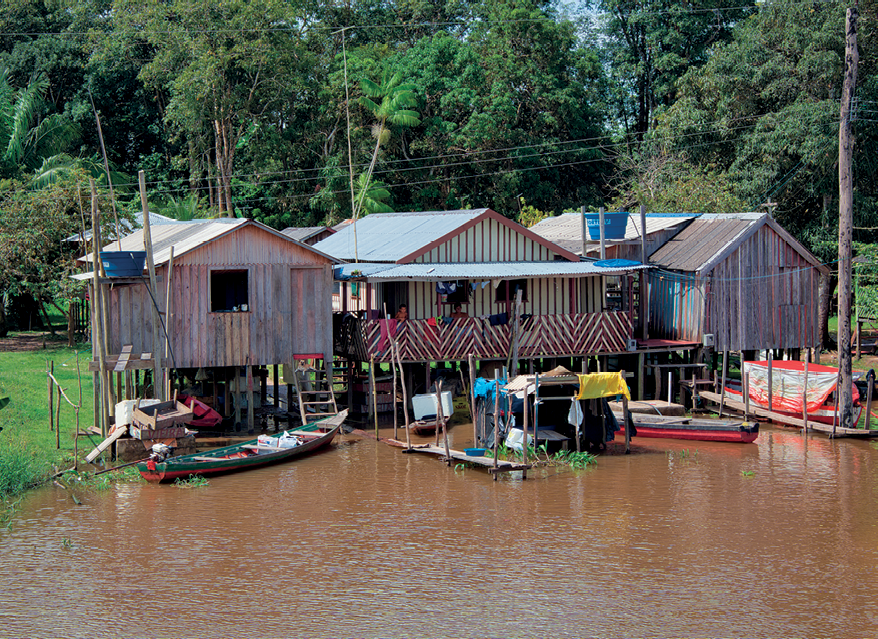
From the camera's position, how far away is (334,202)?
45.6 m

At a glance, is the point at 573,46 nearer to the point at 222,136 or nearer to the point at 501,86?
the point at 501,86

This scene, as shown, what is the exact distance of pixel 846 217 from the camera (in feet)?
74.3

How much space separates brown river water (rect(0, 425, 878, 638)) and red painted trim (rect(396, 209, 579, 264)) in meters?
6.27

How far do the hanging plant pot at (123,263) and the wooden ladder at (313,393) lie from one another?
4645 millimetres

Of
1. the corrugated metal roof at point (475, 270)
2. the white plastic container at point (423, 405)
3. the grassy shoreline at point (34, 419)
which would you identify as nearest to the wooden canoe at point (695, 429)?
the corrugated metal roof at point (475, 270)

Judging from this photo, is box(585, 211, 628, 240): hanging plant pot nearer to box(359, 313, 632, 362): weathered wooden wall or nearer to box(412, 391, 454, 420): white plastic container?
box(359, 313, 632, 362): weathered wooden wall

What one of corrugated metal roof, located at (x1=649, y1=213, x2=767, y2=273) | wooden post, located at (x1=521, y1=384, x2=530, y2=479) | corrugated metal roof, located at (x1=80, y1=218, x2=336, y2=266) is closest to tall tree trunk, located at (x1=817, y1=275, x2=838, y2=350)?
corrugated metal roof, located at (x1=649, y1=213, x2=767, y2=273)

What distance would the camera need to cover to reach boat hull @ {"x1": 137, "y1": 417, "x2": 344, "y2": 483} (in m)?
18.3

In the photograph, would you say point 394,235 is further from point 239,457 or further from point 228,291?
point 239,457

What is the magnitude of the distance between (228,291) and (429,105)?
25082 mm

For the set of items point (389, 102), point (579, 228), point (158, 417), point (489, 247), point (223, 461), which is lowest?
point (223, 461)

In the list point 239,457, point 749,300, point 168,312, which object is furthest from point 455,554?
point 749,300

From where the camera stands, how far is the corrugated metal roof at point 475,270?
23609mm

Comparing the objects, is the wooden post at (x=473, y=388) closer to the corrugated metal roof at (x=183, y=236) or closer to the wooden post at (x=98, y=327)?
the corrugated metal roof at (x=183, y=236)
